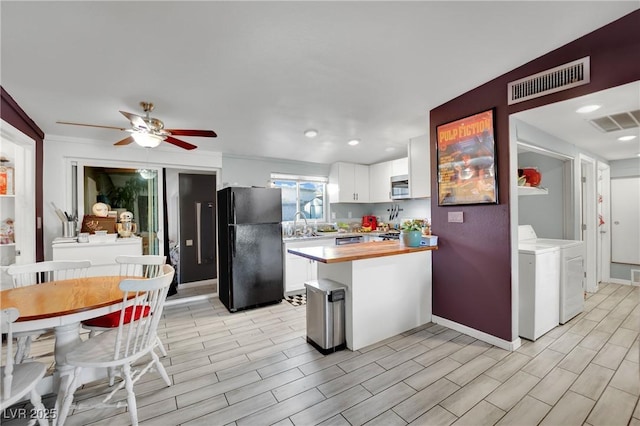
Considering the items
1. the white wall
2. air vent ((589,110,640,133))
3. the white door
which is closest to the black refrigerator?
the white wall

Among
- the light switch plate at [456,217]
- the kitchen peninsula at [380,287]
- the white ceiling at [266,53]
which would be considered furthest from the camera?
the light switch plate at [456,217]

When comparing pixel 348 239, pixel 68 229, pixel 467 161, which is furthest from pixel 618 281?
pixel 68 229

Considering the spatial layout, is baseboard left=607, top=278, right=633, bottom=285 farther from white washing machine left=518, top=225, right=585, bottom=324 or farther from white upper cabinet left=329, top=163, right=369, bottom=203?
white upper cabinet left=329, top=163, right=369, bottom=203

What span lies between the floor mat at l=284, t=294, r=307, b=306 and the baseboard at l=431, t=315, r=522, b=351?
70.1 inches

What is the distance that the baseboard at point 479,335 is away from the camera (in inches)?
97.0

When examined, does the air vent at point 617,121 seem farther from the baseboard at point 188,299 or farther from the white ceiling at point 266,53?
the baseboard at point 188,299

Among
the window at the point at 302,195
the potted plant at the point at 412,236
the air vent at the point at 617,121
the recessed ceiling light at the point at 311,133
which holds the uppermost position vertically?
the recessed ceiling light at the point at 311,133

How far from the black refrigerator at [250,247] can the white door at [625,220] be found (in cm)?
573

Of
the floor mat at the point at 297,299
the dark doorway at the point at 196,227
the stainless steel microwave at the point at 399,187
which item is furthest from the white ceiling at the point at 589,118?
the dark doorway at the point at 196,227

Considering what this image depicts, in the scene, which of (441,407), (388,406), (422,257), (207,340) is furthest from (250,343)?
(422,257)

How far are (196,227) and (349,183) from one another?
9.96 ft

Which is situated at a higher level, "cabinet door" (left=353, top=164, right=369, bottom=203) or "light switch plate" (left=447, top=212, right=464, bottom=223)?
"cabinet door" (left=353, top=164, right=369, bottom=203)

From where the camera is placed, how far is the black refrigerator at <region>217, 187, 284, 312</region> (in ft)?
12.0

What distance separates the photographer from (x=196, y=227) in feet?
16.8
